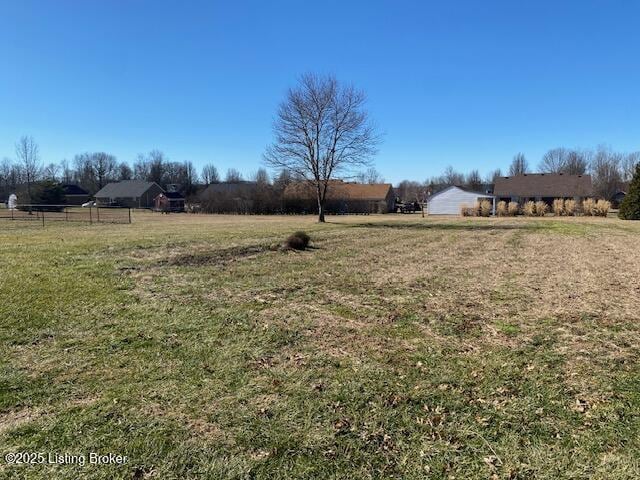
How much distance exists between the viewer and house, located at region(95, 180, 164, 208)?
3371 inches

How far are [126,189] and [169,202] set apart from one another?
15.5 meters

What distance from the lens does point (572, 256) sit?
1209cm

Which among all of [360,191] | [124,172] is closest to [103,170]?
[124,172]

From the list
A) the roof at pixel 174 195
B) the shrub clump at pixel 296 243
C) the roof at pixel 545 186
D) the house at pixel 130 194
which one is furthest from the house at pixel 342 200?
the shrub clump at pixel 296 243

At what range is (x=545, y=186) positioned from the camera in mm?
60500

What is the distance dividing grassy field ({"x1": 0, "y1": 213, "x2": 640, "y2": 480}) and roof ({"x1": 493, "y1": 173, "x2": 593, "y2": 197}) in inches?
2279

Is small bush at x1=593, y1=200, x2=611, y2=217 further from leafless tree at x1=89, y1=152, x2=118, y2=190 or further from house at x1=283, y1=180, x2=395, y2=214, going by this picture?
leafless tree at x1=89, y1=152, x2=118, y2=190

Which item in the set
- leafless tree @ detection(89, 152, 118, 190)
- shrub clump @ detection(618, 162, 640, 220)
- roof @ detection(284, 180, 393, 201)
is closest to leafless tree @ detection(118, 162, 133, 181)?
leafless tree @ detection(89, 152, 118, 190)

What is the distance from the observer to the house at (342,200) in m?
58.5

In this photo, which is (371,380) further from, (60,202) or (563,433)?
(60,202)

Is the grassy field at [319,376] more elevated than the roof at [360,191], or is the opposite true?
the roof at [360,191]

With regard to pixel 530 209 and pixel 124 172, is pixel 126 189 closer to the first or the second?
pixel 124 172

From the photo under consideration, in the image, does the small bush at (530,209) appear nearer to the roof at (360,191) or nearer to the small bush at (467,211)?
the small bush at (467,211)

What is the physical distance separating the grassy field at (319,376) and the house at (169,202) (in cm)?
6789
